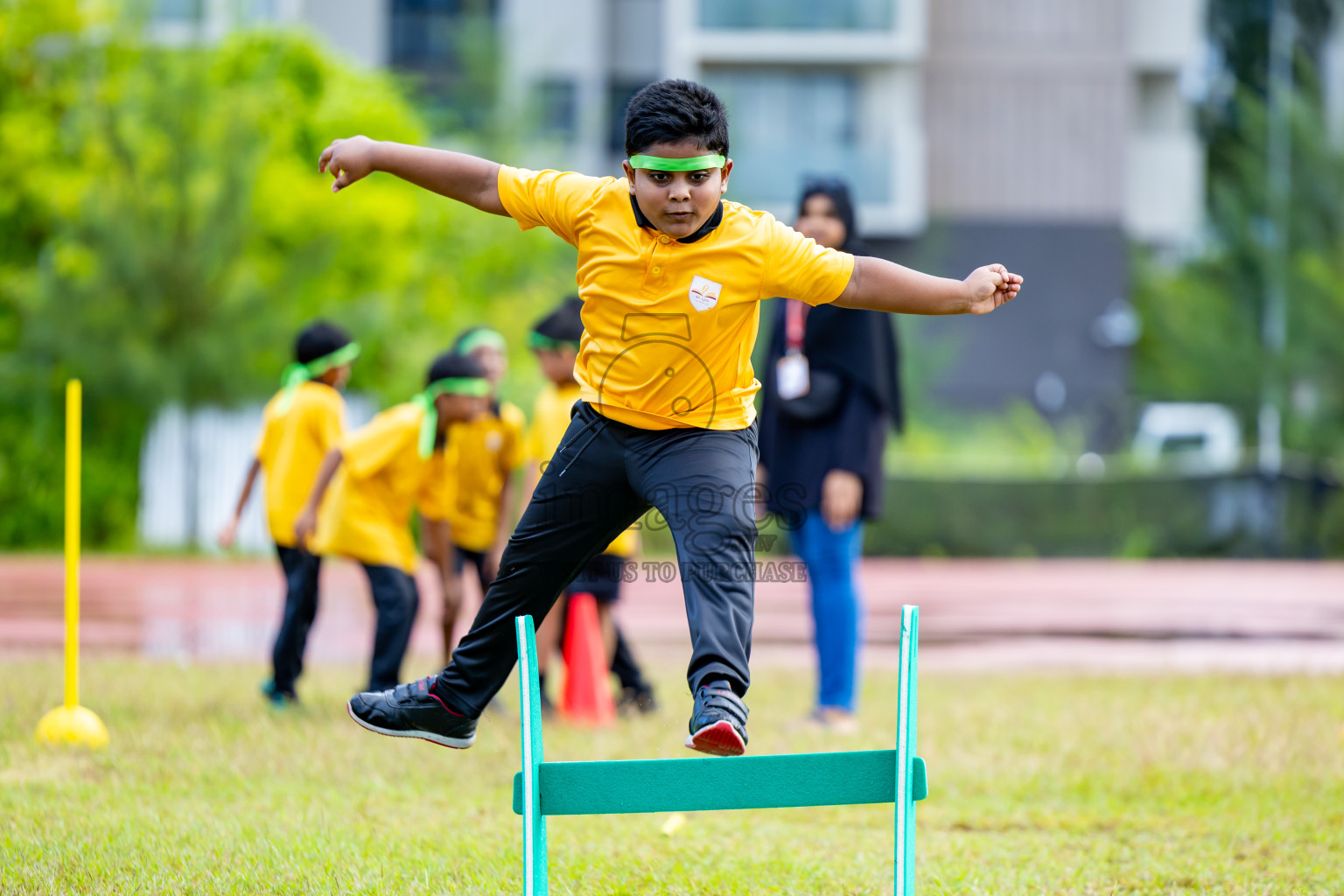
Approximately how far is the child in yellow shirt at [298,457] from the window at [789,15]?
23.1 meters

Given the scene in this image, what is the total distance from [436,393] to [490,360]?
405mm

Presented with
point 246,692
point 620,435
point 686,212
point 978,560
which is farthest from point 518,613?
point 978,560

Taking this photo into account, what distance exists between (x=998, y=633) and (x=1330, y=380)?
13.6 meters

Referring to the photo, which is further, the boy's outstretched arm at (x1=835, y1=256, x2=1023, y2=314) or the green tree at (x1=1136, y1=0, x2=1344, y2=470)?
the green tree at (x1=1136, y1=0, x2=1344, y2=470)

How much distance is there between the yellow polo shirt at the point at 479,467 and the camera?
23.6 ft

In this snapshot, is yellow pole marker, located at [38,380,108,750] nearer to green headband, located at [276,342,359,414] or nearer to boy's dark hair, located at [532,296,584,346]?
green headband, located at [276,342,359,414]

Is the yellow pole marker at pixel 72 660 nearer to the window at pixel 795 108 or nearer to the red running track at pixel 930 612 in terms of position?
the red running track at pixel 930 612

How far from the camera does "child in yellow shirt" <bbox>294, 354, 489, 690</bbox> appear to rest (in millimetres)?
6723

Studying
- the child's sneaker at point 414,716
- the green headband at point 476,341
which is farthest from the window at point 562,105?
the child's sneaker at point 414,716

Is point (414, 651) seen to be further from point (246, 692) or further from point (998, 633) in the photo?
point (998, 633)

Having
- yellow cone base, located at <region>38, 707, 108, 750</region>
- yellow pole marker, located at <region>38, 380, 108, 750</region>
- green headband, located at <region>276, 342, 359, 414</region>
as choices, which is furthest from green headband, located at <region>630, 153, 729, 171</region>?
green headband, located at <region>276, 342, 359, 414</region>

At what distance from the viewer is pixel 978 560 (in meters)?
18.6

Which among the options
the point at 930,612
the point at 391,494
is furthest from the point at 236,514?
the point at 930,612

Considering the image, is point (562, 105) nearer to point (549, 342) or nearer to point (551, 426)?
point (549, 342)
